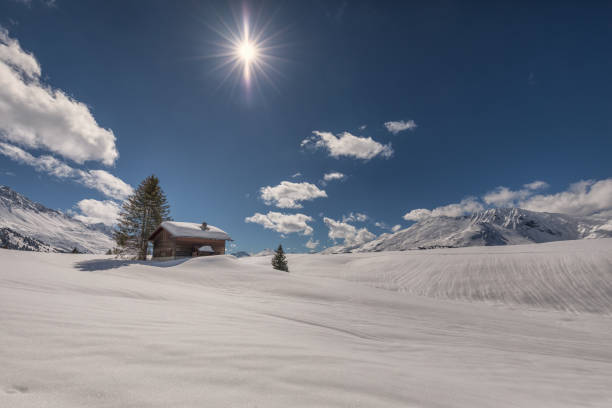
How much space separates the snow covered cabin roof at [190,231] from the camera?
26.1 meters

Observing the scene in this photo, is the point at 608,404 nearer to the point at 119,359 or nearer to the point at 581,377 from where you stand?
the point at 581,377

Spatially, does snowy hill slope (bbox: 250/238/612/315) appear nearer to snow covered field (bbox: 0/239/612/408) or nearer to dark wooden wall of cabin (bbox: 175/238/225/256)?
snow covered field (bbox: 0/239/612/408)

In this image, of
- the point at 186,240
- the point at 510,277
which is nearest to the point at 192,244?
the point at 186,240

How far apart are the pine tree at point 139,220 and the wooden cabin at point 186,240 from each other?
1.52 meters

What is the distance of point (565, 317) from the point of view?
12.3 m

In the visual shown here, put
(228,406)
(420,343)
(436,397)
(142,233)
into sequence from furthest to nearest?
1. (142,233)
2. (420,343)
3. (436,397)
4. (228,406)

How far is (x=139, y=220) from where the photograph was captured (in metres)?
26.8

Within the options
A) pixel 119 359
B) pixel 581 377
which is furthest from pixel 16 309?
pixel 581 377

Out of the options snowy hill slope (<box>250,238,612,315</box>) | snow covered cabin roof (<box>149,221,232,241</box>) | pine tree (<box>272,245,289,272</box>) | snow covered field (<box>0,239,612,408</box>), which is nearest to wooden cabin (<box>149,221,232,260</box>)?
snow covered cabin roof (<box>149,221,232,241</box>)

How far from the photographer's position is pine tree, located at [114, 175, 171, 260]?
25.9m

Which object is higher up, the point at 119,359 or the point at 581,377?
the point at 119,359

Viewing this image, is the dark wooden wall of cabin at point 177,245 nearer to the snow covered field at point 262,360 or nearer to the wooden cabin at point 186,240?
the wooden cabin at point 186,240

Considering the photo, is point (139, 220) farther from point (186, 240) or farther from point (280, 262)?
point (280, 262)

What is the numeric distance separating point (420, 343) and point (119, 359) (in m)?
4.88
